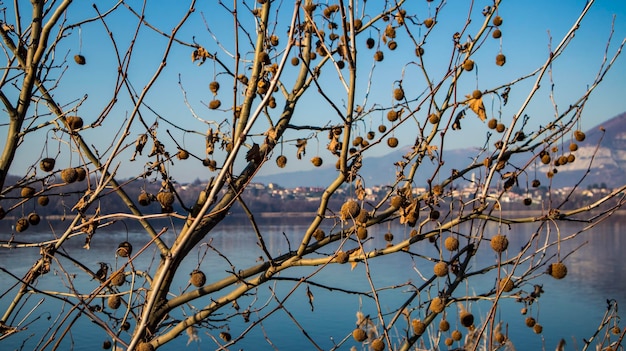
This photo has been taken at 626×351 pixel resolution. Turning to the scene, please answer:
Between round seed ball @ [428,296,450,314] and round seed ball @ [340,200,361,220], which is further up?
round seed ball @ [340,200,361,220]

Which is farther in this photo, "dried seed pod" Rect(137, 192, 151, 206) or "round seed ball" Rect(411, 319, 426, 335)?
"dried seed pod" Rect(137, 192, 151, 206)

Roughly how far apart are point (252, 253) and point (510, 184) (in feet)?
89.2

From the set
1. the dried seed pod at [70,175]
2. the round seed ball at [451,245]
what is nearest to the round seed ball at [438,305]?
the round seed ball at [451,245]

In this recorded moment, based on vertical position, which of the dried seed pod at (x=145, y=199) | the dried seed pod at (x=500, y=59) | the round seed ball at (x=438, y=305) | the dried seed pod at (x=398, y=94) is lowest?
the round seed ball at (x=438, y=305)

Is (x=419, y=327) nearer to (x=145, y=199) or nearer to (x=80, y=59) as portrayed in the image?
(x=145, y=199)

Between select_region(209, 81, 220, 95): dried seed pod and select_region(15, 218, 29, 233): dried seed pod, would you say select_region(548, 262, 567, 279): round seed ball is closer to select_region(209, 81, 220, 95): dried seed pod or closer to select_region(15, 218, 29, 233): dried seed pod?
select_region(209, 81, 220, 95): dried seed pod

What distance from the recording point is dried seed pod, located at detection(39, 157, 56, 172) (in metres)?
2.66

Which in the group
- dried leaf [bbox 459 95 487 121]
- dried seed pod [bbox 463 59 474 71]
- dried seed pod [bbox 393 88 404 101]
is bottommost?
dried leaf [bbox 459 95 487 121]

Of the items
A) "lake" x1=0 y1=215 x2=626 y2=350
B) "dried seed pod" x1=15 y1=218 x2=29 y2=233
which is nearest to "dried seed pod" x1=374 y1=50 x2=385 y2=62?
"dried seed pod" x1=15 y1=218 x2=29 y2=233

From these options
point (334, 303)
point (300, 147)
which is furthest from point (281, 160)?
point (334, 303)

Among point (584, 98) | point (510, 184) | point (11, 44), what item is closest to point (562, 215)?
point (510, 184)

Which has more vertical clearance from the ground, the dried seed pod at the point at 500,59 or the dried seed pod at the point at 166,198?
the dried seed pod at the point at 500,59

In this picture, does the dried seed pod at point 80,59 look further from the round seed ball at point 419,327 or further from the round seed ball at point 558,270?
the round seed ball at point 558,270

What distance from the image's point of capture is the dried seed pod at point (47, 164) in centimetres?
266
